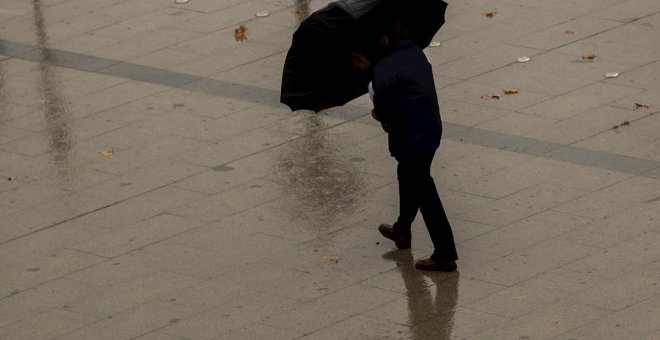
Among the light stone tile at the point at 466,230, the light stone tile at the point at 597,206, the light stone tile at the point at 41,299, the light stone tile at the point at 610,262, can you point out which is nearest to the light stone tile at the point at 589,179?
the light stone tile at the point at 597,206

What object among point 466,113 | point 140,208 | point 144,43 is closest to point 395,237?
point 140,208

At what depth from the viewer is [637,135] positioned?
42.6ft

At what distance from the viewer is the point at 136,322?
33.8 ft

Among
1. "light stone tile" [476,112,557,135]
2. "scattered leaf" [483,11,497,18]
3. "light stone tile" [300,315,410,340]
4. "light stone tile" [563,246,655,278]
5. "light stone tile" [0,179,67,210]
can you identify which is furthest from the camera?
"scattered leaf" [483,11,497,18]

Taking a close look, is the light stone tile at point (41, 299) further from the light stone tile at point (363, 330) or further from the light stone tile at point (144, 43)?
the light stone tile at point (144, 43)

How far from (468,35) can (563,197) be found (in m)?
4.43

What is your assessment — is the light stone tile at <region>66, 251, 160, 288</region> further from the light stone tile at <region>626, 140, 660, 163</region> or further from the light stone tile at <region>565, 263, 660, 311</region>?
the light stone tile at <region>626, 140, 660, 163</region>

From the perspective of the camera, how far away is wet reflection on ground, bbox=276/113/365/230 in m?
12.0

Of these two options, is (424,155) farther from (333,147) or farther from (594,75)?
(594,75)

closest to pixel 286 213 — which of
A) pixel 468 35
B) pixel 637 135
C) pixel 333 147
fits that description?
pixel 333 147

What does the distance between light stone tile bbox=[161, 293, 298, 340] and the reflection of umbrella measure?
1510 millimetres

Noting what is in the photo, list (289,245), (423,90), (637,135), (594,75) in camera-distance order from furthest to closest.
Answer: (594,75)
(637,135)
(289,245)
(423,90)

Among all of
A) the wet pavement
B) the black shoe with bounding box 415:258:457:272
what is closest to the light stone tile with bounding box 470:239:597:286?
the wet pavement

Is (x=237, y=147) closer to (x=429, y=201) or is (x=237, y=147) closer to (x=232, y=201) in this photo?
(x=232, y=201)
